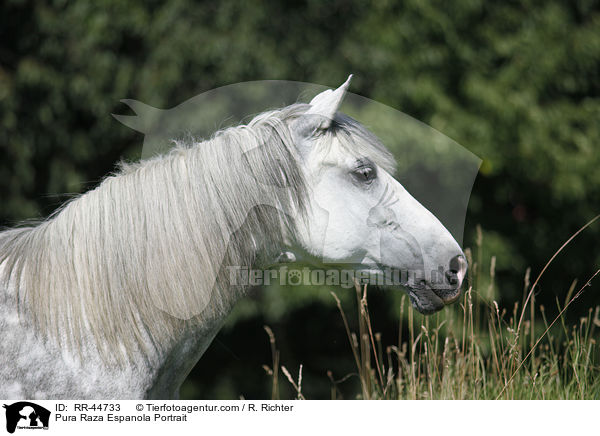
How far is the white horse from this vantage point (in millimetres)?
1558

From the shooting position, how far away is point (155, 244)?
1632 mm

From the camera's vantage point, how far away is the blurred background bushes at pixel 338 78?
4582mm

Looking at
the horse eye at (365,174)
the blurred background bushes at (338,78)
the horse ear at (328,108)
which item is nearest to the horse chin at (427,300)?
the horse eye at (365,174)

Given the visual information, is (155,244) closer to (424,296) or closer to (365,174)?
(365,174)

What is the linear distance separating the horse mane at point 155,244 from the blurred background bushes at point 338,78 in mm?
2796

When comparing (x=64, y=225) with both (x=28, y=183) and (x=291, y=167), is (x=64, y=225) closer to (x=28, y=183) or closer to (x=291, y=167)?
(x=291, y=167)

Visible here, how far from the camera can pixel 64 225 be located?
1.66 meters

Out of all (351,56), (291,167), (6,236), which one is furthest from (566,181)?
(6,236)

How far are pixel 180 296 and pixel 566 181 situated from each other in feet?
13.8

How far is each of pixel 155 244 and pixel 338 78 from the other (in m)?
3.46
